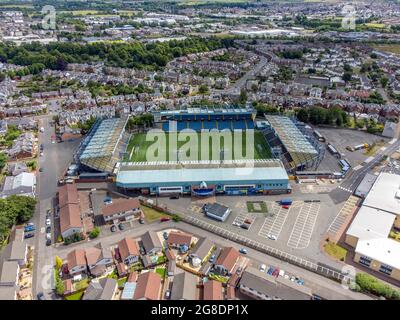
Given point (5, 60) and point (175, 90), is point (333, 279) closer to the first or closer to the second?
point (175, 90)

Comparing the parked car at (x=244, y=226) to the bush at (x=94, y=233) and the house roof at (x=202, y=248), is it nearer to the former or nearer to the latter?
the house roof at (x=202, y=248)

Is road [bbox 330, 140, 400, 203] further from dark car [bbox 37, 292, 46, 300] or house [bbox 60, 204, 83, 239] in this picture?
dark car [bbox 37, 292, 46, 300]

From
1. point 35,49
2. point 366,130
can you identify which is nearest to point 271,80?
point 366,130

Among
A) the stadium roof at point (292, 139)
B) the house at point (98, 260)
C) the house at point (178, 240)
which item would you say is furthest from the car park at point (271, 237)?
the house at point (98, 260)

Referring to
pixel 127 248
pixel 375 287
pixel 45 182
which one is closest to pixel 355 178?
pixel 375 287

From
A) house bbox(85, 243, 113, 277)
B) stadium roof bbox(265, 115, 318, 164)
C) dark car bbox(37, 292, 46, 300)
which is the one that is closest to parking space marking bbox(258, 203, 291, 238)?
stadium roof bbox(265, 115, 318, 164)

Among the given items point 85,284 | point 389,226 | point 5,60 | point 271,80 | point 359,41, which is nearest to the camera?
point 85,284

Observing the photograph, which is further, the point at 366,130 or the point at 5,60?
the point at 5,60

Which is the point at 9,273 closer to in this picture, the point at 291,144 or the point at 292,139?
the point at 291,144
